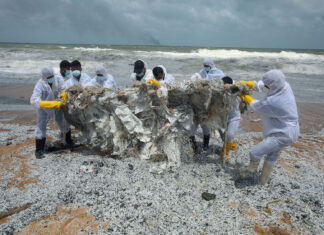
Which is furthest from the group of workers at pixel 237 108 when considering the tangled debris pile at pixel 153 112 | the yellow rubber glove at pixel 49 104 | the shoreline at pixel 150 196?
the shoreline at pixel 150 196

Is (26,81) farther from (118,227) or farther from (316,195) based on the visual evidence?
(316,195)

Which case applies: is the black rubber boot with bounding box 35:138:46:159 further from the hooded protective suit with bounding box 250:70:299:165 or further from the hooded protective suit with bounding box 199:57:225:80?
the hooded protective suit with bounding box 250:70:299:165

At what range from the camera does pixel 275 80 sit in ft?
10.7

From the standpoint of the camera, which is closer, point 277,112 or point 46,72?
point 277,112

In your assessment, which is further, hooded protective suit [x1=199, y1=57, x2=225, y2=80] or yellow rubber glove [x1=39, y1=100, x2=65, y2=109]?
hooded protective suit [x1=199, y1=57, x2=225, y2=80]

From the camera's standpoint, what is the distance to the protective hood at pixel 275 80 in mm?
3260

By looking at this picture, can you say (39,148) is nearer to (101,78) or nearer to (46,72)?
(46,72)

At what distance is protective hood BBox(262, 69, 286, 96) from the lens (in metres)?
3.26

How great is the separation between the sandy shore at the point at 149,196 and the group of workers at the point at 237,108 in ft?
1.32

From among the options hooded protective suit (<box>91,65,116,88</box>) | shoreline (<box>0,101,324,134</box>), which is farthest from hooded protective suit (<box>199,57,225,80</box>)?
hooded protective suit (<box>91,65,116,88</box>)

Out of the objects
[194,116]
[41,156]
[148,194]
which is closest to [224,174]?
[194,116]

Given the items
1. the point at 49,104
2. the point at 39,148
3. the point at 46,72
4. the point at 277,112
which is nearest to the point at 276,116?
the point at 277,112

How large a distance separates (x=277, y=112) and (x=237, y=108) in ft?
3.91

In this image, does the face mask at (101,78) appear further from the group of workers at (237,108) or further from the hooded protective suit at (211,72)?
the hooded protective suit at (211,72)
